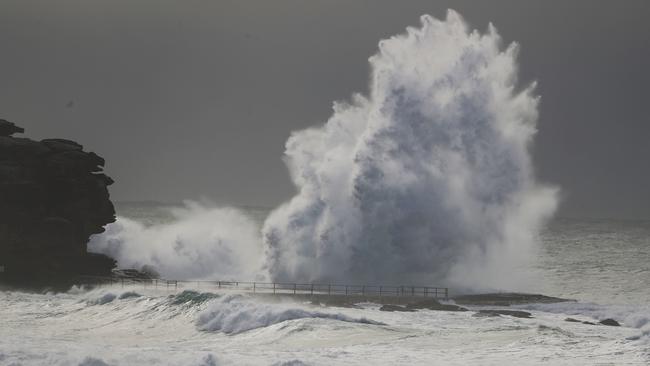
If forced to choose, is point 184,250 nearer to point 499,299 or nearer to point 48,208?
point 48,208

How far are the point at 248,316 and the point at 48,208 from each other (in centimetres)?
2829

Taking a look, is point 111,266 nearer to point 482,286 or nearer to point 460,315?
point 482,286

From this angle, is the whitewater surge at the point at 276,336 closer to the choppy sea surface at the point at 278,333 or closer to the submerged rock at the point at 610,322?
the choppy sea surface at the point at 278,333

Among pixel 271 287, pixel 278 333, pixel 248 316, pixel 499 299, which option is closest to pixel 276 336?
pixel 278 333

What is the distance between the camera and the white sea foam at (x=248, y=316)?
3356 cm

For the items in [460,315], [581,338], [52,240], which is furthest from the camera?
[52,240]

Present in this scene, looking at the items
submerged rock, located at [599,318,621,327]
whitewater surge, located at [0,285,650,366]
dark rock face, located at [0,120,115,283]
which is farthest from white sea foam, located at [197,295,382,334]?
dark rock face, located at [0,120,115,283]

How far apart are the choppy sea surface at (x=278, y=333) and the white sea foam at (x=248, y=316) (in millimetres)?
49

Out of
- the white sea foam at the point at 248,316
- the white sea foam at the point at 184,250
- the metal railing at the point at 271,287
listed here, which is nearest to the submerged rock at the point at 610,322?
the white sea foam at the point at 248,316

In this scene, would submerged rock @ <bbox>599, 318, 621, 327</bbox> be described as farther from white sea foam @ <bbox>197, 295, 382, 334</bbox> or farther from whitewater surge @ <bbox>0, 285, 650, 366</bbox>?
white sea foam @ <bbox>197, 295, 382, 334</bbox>

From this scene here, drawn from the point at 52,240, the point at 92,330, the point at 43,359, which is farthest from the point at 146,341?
the point at 52,240

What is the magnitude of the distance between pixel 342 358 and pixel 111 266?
3925cm

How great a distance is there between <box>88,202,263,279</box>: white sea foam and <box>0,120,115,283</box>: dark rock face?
847 cm

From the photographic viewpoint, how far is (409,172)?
60.3 meters
